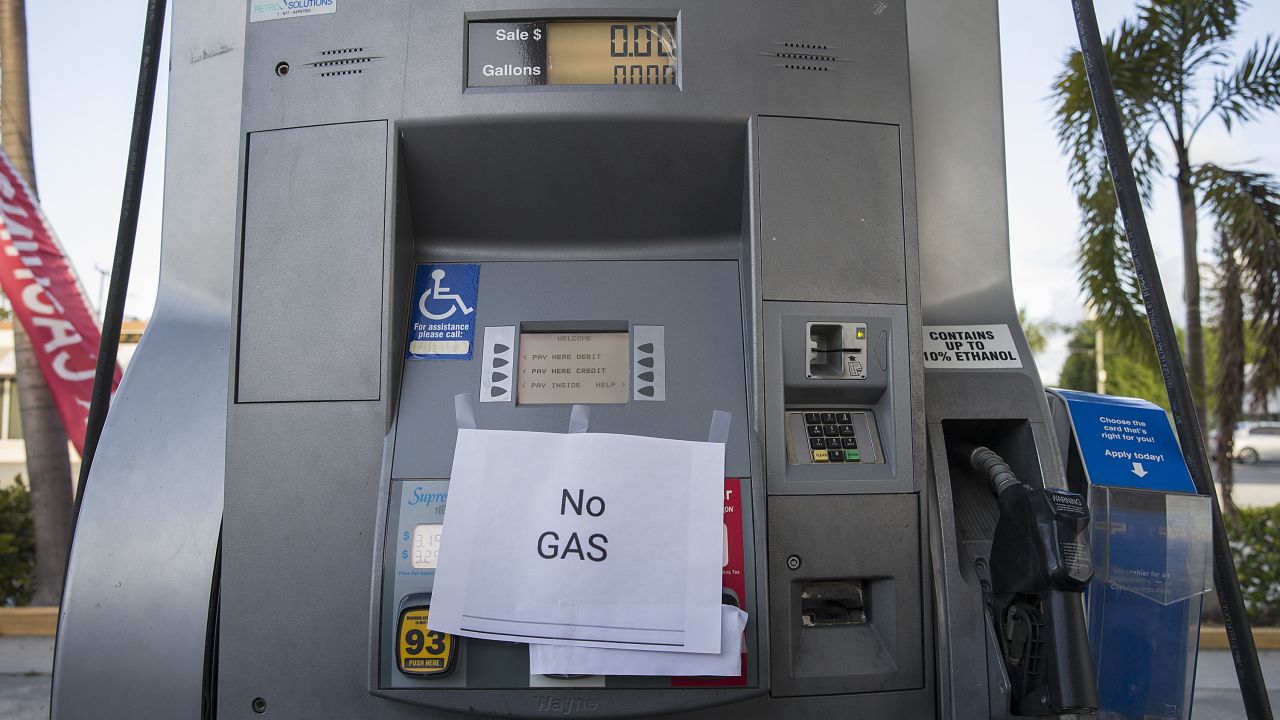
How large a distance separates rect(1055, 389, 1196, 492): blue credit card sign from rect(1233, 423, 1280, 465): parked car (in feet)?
97.2

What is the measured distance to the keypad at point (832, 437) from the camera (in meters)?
1.70

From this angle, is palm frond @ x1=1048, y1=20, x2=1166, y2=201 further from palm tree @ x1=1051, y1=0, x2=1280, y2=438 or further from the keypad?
the keypad

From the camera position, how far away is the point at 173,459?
5.96ft

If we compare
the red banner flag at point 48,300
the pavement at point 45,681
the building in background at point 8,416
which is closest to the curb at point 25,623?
the pavement at point 45,681

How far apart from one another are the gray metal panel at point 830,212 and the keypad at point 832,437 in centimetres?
23

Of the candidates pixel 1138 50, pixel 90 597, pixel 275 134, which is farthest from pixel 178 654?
pixel 1138 50

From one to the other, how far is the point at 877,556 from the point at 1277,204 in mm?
5990

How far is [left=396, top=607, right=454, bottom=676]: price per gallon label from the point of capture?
1525 millimetres

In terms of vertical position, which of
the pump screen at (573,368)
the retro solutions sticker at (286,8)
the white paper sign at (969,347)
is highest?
the retro solutions sticker at (286,8)

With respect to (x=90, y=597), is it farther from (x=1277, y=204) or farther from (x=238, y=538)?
(x=1277, y=204)

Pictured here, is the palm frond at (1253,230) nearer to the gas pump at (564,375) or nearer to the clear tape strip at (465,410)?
the gas pump at (564,375)

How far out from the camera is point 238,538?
1639mm

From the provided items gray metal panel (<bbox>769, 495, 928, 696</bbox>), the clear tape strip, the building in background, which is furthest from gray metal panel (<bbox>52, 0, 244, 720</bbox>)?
the building in background

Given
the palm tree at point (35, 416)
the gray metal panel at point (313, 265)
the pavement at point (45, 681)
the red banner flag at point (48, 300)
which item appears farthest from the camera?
the palm tree at point (35, 416)
